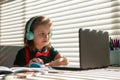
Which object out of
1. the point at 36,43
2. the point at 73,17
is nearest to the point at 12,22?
the point at 73,17

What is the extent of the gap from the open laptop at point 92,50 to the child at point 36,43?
14.2 inches

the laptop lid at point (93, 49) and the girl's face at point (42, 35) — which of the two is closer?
the laptop lid at point (93, 49)

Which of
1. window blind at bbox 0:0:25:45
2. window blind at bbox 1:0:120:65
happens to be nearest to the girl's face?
window blind at bbox 1:0:120:65

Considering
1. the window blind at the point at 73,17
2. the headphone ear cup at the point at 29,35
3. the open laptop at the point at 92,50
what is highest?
the window blind at the point at 73,17

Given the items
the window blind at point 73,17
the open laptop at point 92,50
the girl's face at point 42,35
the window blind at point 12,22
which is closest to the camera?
the open laptop at point 92,50

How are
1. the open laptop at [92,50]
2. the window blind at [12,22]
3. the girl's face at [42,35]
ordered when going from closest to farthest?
the open laptop at [92,50] → the girl's face at [42,35] → the window blind at [12,22]

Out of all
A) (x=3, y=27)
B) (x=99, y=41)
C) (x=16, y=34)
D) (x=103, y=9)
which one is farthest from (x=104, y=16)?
(x=3, y=27)

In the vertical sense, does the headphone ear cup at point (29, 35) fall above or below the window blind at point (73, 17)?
below

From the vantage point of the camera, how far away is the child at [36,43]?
1632 mm

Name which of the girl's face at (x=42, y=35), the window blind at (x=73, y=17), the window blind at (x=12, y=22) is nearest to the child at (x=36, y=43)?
the girl's face at (x=42, y=35)

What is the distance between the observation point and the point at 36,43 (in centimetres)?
170

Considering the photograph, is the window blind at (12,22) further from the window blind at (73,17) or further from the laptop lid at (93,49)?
the laptop lid at (93,49)

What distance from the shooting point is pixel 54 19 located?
2.27m

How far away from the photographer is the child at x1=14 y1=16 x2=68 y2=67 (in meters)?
1.63
